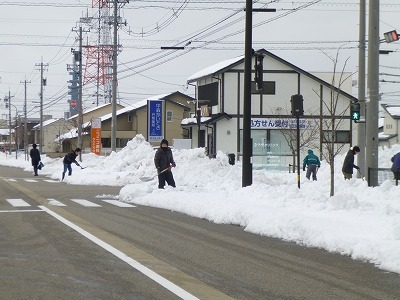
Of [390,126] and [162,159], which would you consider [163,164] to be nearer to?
[162,159]

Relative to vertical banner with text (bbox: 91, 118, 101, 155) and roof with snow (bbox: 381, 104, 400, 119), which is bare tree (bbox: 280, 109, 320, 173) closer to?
vertical banner with text (bbox: 91, 118, 101, 155)

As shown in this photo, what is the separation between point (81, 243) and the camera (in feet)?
37.0

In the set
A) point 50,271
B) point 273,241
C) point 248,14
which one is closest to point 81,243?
point 50,271

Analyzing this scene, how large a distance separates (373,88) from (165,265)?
1141cm

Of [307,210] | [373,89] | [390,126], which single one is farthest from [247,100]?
[390,126]

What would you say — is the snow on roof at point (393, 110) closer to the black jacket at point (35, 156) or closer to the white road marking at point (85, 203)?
the black jacket at point (35, 156)

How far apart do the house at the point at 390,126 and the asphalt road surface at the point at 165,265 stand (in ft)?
177

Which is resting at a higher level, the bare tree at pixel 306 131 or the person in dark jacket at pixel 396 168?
the bare tree at pixel 306 131

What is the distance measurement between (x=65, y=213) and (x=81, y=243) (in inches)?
217

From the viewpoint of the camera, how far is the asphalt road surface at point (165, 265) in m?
7.52

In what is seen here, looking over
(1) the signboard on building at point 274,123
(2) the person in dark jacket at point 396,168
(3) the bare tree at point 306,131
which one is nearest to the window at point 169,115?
(1) the signboard on building at point 274,123

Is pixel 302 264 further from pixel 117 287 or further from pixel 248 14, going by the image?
pixel 248 14

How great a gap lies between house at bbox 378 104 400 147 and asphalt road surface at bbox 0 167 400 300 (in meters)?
53.8

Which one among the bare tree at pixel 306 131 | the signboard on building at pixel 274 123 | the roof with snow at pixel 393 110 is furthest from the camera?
the roof with snow at pixel 393 110
